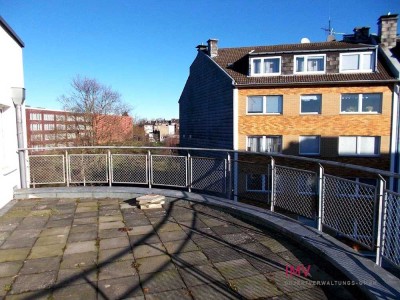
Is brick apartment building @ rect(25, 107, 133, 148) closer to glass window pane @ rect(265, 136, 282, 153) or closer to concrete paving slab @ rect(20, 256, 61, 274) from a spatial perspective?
glass window pane @ rect(265, 136, 282, 153)

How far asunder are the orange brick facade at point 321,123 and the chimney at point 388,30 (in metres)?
5.12

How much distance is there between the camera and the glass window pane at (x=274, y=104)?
22042mm

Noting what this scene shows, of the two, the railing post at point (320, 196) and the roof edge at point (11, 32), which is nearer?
the railing post at point (320, 196)

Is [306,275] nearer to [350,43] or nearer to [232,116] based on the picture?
[232,116]

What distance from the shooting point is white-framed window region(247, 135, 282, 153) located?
2228 cm

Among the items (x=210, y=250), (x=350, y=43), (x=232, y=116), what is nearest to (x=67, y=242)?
(x=210, y=250)

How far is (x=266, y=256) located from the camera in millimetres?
3594

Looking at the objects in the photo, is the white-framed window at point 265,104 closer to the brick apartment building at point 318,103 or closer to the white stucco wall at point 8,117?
the brick apartment building at point 318,103

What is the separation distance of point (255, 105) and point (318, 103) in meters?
4.57

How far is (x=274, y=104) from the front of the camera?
871 inches

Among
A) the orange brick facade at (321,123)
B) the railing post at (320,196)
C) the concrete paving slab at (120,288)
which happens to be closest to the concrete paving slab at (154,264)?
the concrete paving slab at (120,288)

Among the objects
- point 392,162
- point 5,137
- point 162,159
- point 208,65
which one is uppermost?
point 208,65

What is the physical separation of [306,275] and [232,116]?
19.2 meters

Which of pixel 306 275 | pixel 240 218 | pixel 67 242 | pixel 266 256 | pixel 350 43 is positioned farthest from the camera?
pixel 350 43
